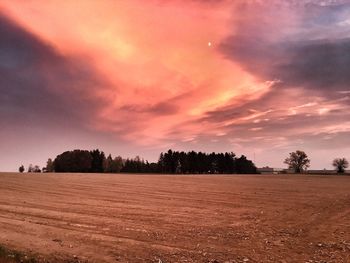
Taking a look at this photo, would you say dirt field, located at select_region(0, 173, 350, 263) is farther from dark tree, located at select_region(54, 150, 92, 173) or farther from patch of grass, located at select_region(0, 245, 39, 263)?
dark tree, located at select_region(54, 150, 92, 173)

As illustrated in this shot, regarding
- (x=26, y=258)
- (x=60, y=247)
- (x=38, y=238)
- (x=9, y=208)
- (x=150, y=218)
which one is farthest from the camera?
(x=9, y=208)

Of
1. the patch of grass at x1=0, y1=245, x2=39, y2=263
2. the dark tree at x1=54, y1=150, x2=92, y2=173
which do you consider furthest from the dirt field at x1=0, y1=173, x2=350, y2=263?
the dark tree at x1=54, y1=150, x2=92, y2=173

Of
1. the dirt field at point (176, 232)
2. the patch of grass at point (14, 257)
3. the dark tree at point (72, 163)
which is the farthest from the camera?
the dark tree at point (72, 163)

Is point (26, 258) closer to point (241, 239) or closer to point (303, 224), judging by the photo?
point (241, 239)

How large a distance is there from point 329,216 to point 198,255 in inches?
594

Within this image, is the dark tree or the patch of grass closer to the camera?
the patch of grass

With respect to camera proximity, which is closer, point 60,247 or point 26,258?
point 26,258

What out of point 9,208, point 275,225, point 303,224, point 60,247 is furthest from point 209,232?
point 9,208

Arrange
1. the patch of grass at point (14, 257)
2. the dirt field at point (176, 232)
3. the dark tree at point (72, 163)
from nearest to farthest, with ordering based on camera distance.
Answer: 1. the patch of grass at point (14, 257)
2. the dirt field at point (176, 232)
3. the dark tree at point (72, 163)

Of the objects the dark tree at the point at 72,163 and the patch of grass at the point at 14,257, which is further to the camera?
the dark tree at the point at 72,163

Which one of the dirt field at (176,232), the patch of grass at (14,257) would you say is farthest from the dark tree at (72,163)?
the patch of grass at (14,257)

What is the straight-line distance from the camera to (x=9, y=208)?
30.4 meters

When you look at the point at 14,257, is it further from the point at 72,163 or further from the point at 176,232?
the point at 72,163

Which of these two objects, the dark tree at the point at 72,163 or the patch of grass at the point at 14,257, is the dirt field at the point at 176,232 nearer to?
the patch of grass at the point at 14,257
